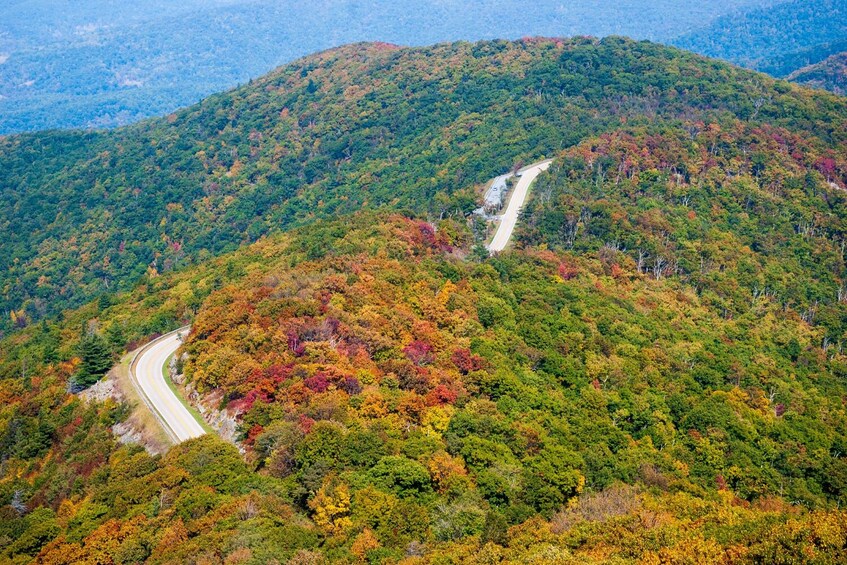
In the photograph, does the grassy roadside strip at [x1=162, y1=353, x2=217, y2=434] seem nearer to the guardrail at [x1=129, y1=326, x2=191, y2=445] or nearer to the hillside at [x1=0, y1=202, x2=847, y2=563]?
the hillside at [x1=0, y1=202, x2=847, y2=563]

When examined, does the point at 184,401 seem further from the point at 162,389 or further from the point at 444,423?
the point at 444,423

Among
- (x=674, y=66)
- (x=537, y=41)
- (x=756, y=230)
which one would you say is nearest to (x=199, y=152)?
(x=537, y=41)

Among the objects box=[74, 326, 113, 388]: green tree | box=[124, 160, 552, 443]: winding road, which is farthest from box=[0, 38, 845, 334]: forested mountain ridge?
box=[74, 326, 113, 388]: green tree

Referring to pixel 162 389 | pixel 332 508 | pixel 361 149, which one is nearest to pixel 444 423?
pixel 332 508

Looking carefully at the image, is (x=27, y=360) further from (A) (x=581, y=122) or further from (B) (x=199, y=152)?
(B) (x=199, y=152)

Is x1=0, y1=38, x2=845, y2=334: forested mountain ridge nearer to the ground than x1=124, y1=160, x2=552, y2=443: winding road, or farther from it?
farther from it

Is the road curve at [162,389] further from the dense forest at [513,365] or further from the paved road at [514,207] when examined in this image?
the paved road at [514,207]

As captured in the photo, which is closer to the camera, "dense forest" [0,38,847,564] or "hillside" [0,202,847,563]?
"hillside" [0,202,847,563]
